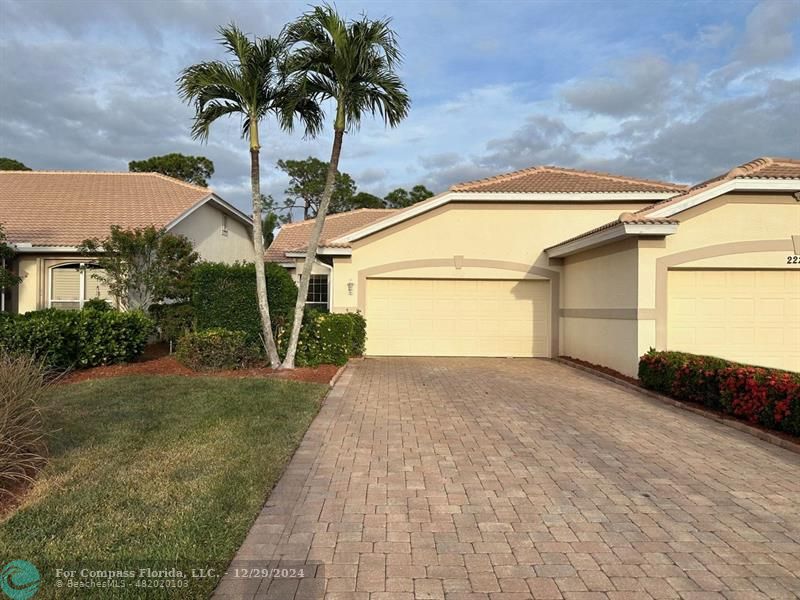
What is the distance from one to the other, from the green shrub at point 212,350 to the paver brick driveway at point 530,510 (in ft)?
13.5

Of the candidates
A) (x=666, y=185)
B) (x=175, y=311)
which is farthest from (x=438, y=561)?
(x=666, y=185)

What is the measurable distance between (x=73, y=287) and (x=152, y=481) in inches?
456

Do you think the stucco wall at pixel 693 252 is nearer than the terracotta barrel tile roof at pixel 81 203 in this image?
Yes

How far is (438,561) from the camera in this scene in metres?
3.47

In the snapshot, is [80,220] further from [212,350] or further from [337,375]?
[337,375]

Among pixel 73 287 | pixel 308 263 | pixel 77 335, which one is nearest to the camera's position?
pixel 77 335

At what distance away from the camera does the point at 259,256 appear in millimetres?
10734

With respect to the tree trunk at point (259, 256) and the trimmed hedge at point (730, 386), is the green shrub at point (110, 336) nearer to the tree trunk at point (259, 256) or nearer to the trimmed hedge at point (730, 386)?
the tree trunk at point (259, 256)

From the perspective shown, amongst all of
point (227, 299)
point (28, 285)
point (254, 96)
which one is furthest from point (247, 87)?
point (28, 285)

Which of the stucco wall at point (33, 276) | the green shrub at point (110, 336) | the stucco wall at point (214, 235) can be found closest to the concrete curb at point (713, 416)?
the green shrub at point (110, 336)

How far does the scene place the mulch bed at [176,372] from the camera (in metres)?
10.0

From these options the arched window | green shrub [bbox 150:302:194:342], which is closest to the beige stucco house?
green shrub [bbox 150:302:194:342]

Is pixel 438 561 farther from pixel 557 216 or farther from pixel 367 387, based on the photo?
pixel 557 216

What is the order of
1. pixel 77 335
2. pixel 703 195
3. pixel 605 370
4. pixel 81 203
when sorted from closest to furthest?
pixel 77 335 → pixel 703 195 → pixel 605 370 → pixel 81 203
